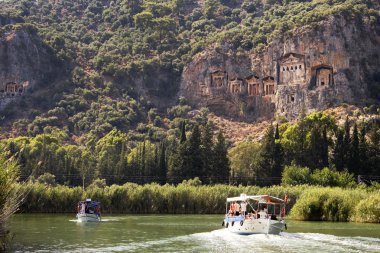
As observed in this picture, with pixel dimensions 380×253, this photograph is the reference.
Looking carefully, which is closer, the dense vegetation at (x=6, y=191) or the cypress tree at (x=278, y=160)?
the dense vegetation at (x=6, y=191)

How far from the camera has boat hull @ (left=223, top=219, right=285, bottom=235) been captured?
64000 mm

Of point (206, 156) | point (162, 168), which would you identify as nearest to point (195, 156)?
point (206, 156)

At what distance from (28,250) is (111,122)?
417 ft

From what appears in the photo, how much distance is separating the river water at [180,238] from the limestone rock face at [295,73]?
8582cm

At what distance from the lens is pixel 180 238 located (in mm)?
62031

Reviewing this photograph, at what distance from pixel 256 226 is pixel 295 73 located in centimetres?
10653

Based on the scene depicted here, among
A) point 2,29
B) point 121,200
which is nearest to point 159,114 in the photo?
point 2,29

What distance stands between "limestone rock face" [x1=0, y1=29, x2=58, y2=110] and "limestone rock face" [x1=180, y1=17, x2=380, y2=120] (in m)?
37.8

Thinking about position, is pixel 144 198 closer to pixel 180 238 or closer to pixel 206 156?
pixel 206 156

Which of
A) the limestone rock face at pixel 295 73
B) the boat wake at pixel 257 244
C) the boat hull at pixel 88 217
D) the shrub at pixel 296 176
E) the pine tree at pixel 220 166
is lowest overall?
the boat wake at pixel 257 244

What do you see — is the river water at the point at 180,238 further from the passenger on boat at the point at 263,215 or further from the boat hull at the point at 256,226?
the passenger on boat at the point at 263,215

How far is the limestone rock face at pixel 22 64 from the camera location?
616ft

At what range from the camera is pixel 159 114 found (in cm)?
18662

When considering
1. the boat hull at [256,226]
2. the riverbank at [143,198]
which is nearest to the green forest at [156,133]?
the riverbank at [143,198]
